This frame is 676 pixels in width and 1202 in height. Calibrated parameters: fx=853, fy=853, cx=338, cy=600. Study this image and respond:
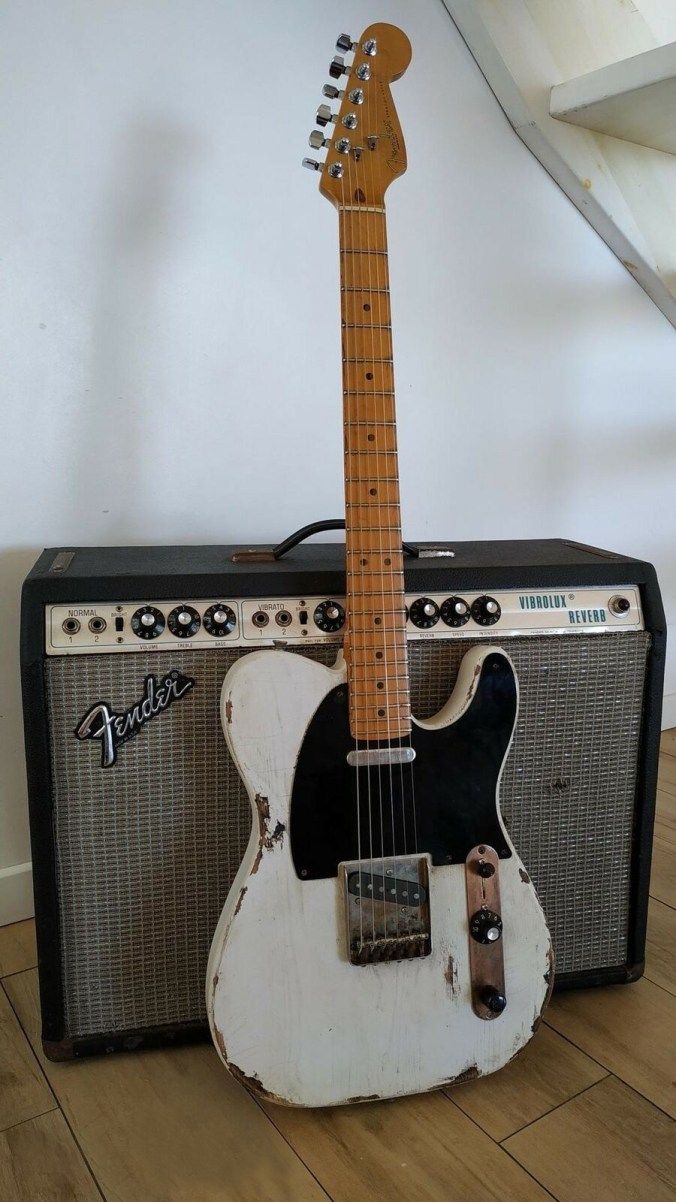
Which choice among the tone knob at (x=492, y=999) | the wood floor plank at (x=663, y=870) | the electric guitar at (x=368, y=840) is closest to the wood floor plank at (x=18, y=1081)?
the electric guitar at (x=368, y=840)

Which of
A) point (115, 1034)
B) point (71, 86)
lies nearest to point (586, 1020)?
point (115, 1034)

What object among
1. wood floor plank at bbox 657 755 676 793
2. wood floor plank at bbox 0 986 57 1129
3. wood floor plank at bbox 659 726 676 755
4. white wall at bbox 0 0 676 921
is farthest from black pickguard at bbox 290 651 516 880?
wood floor plank at bbox 659 726 676 755

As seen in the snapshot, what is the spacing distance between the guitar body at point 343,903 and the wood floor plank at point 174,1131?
6 centimetres

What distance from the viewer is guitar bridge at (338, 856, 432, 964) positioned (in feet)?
2.80

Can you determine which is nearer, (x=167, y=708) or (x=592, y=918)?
(x=167, y=708)

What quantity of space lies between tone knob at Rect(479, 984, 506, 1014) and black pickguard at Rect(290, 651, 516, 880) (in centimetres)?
A: 13

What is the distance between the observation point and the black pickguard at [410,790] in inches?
33.5

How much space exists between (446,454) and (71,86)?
73 cm

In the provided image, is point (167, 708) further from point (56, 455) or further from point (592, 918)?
point (592, 918)

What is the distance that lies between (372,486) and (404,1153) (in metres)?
0.67

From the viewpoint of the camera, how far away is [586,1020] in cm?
102

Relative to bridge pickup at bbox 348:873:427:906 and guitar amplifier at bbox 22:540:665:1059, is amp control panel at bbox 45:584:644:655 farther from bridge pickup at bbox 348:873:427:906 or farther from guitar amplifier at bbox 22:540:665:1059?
bridge pickup at bbox 348:873:427:906

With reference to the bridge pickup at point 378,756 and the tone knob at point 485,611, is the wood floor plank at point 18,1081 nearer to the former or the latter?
the bridge pickup at point 378,756

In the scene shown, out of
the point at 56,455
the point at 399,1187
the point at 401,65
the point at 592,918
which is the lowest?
the point at 399,1187
